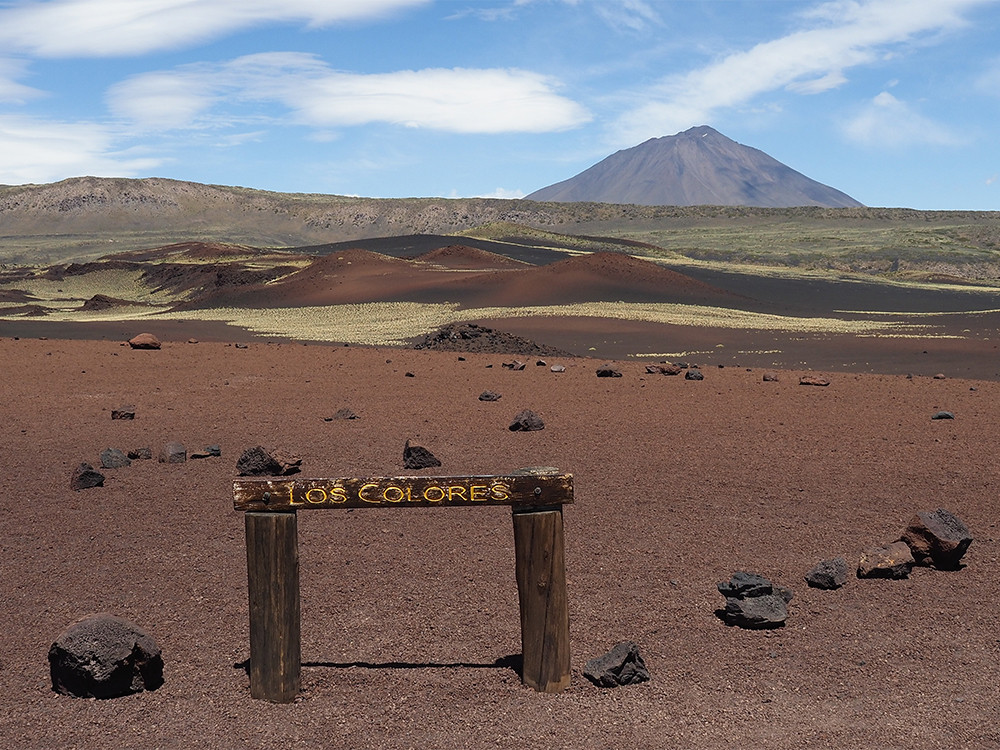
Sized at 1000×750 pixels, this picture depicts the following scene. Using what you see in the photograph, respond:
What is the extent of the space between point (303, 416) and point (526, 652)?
10.0 m

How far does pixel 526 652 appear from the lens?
19.2ft

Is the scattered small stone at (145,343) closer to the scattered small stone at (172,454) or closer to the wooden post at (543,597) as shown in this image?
the scattered small stone at (172,454)

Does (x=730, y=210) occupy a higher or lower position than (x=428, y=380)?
higher

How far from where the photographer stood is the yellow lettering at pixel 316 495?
569 cm

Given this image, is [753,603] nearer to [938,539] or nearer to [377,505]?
[938,539]

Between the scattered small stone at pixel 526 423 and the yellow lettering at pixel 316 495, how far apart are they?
835cm

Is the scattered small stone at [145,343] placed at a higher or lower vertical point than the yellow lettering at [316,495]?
higher

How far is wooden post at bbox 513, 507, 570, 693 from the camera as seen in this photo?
18.9 feet

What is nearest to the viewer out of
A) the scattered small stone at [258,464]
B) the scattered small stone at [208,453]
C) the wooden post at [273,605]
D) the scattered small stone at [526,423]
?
the wooden post at [273,605]

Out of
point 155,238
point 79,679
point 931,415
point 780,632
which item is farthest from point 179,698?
point 155,238

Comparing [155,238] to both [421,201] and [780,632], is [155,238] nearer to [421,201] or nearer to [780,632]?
[421,201]

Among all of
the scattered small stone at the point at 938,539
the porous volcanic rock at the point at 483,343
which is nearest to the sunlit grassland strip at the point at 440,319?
the porous volcanic rock at the point at 483,343

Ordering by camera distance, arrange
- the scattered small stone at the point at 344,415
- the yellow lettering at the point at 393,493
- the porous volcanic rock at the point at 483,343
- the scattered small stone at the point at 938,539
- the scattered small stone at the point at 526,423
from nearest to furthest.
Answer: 1. the yellow lettering at the point at 393,493
2. the scattered small stone at the point at 938,539
3. the scattered small stone at the point at 526,423
4. the scattered small stone at the point at 344,415
5. the porous volcanic rock at the point at 483,343

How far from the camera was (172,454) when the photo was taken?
38.7ft
